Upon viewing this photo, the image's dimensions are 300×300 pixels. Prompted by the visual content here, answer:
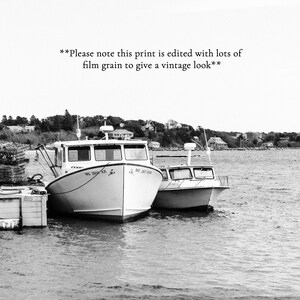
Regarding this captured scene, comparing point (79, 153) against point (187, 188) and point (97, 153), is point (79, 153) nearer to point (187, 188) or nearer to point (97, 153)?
point (97, 153)

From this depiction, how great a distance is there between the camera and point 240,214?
32.1m

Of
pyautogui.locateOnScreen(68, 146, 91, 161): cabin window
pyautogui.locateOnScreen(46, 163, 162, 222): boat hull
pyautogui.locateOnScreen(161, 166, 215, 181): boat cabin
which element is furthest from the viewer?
pyautogui.locateOnScreen(161, 166, 215, 181): boat cabin

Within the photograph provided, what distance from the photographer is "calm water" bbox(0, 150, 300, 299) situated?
15.2 meters

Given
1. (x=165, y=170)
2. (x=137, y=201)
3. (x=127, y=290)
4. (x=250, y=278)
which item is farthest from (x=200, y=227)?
(x=127, y=290)

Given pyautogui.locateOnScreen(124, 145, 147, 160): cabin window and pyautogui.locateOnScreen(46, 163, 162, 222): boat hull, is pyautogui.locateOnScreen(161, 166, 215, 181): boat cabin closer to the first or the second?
pyautogui.locateOnScreen(124, 145, 147, 160): cabin window

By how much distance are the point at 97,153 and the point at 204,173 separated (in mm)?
6095

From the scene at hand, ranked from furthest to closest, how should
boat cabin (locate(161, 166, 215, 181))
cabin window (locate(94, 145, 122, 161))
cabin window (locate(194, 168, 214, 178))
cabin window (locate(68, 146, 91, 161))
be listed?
cabin window (locate(194, 168, 214, 178))
boat cabin (locate(161, 166, 215, 181))
cabin window (locate(68, 146, 91, 161))
cabin window (locate(94, 145, 122, 161))

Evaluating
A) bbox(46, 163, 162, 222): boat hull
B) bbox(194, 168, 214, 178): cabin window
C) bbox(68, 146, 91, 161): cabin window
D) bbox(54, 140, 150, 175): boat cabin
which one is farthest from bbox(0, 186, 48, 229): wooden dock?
bbox(194, 168, 214, 178): cabin window

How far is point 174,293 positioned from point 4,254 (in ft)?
20.9

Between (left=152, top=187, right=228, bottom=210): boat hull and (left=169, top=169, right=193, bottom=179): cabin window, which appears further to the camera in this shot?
(left=169, top=169, right=193, bottom=179): cabin window

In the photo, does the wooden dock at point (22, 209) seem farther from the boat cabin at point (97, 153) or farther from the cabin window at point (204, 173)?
the cabin window at point (204, 173)

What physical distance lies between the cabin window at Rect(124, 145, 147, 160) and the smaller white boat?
2.65 m

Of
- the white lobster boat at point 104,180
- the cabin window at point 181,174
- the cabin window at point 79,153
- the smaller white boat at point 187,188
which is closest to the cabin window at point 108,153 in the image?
the white lobster boat at point 104,180

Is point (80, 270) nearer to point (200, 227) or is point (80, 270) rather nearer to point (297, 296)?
point (297, 296)
